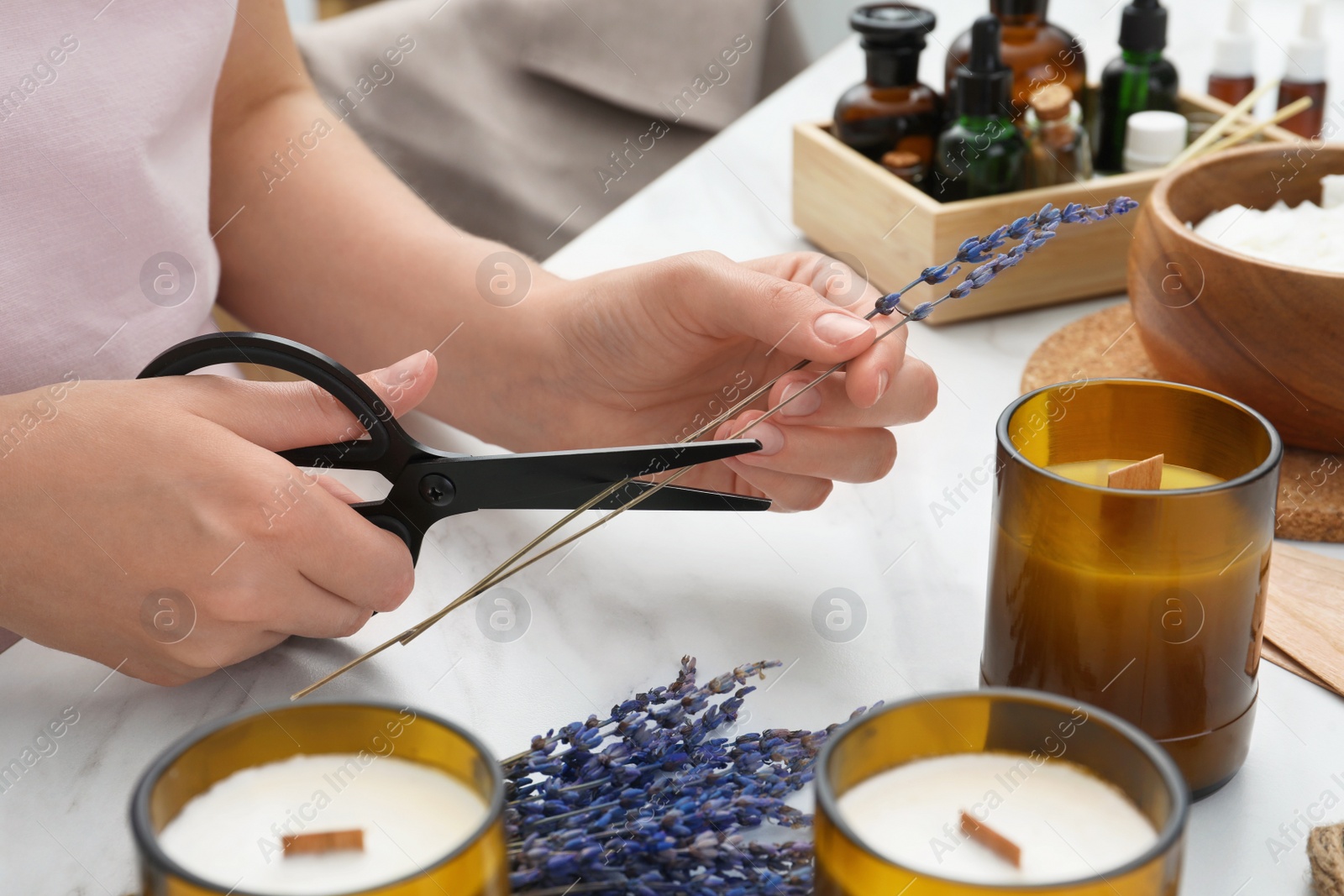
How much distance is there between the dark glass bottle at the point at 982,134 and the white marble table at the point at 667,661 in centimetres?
19

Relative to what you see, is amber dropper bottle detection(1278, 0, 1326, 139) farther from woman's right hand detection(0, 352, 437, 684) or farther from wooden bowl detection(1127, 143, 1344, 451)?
woman's right hand detection(0, 352, 437, 684)

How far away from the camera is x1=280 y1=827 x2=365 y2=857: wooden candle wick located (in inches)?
12.7

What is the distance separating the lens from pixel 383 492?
2.33 ft

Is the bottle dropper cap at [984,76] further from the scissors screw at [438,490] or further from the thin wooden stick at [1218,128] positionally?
the scissors screw at [438,490]

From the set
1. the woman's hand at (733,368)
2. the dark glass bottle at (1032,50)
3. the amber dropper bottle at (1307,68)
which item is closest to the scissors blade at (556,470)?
the woman's hand at (733,368)

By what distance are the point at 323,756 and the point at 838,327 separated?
347 millimetres

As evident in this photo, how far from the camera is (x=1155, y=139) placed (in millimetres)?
939

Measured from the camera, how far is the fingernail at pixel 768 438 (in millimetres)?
672

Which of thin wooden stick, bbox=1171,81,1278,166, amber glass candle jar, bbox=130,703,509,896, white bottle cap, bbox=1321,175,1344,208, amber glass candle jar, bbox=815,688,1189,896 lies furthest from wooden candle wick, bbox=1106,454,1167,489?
thin wooden stick, bbox=1171,81,1278,166

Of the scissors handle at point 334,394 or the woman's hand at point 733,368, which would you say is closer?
A: the scissors handle at point 334,394

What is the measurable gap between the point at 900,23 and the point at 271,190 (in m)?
0.49

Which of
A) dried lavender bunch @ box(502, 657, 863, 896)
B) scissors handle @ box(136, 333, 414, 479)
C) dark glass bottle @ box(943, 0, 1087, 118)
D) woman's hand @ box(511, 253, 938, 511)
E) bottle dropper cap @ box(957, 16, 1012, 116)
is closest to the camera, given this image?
dried lavender bunch @ box(502, 657, 863, 896)

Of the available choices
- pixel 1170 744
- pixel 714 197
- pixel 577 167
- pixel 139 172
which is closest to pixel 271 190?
pixel 139 172

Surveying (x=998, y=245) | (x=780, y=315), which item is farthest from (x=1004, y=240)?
(x=780, y=315)
